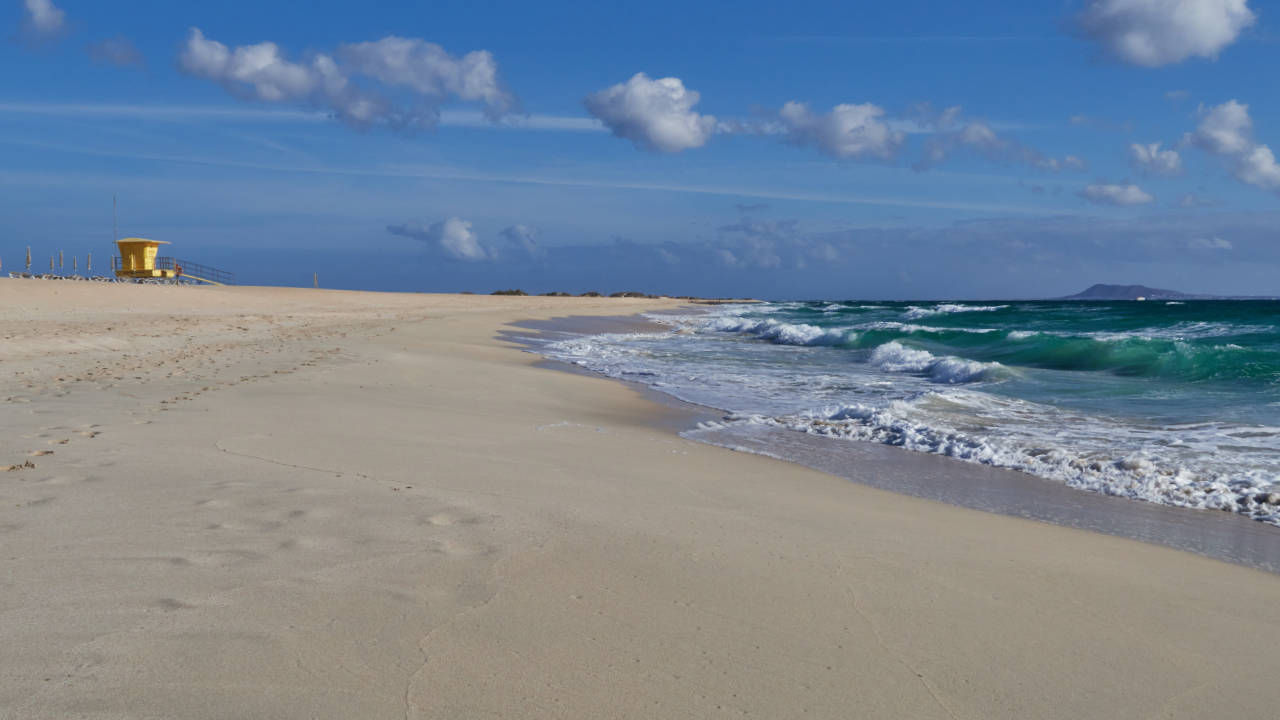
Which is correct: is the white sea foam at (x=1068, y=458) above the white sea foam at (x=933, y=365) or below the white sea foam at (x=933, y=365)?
below

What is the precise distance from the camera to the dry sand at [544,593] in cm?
225

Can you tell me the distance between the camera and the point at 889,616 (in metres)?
2.93

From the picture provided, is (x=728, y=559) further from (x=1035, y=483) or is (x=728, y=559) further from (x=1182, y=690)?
(x=1035, y=483)

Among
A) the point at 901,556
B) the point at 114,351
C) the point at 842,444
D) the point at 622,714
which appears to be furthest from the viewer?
the point at 114,351

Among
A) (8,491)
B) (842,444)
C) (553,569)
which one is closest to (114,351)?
(8,491)

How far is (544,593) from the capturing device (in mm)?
2916

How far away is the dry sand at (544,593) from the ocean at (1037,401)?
1.90 m

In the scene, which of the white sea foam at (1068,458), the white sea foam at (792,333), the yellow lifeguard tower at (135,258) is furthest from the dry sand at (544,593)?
the yellow lifeguard tower at (135,258)

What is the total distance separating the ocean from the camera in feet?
20.4

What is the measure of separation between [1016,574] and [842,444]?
4.00 metres

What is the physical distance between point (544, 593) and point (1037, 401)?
9.08 meters

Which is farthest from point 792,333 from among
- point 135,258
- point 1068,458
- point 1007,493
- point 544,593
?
point 135,258

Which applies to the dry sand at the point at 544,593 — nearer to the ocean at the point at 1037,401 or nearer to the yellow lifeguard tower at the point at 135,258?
the ocean at the point at 1037,401

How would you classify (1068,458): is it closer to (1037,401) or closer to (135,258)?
(1037,401)
